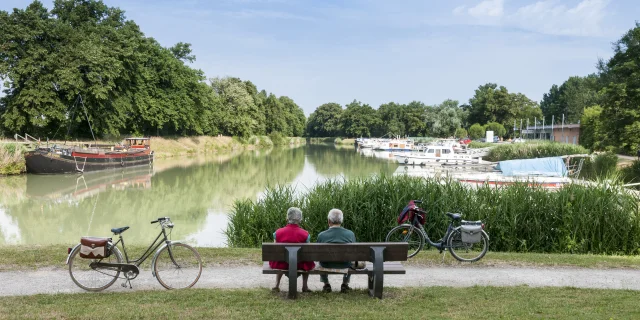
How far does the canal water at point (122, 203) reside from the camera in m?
15.8

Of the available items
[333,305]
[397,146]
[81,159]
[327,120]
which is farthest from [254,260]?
[327,120]

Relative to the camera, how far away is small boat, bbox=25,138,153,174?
34.2 m

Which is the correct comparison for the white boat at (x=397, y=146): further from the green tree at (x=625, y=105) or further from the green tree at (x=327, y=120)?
the green tree at (x=327, y=120)

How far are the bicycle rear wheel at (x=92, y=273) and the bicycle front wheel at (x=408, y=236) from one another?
4674 millimetres

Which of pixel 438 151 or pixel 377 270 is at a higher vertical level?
pixel 377 270

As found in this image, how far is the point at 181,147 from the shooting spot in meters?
64.3

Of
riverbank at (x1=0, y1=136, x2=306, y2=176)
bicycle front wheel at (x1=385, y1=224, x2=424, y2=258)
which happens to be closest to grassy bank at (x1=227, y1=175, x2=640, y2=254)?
bicycle front wheel at (x1=385, y1=224, x2=424, y2=258)

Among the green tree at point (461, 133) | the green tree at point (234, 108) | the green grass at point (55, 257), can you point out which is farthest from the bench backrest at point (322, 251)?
the green tree at point (461, 133)

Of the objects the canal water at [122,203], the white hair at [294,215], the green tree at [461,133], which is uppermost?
the green tree at [461,133]

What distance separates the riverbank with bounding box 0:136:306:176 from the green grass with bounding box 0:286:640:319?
30.8 m

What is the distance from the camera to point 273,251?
629cm

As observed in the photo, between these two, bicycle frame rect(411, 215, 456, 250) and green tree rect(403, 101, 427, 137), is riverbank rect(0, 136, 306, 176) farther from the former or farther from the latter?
green tree rect(403, 101, 427, 137)

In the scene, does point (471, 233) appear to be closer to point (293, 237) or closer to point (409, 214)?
point (409, 214)

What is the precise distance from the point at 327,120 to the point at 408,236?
15552cm
